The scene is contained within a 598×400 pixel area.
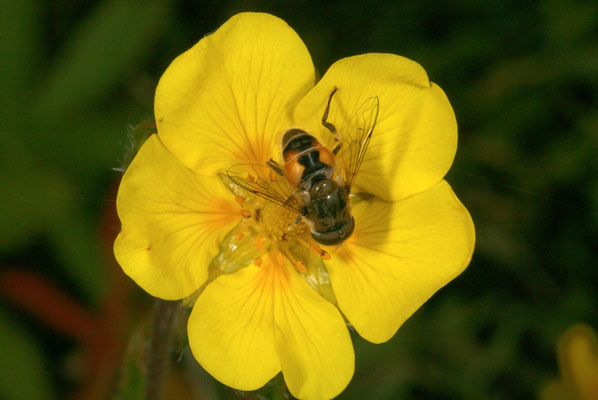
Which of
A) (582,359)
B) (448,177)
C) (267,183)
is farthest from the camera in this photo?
(448,177)

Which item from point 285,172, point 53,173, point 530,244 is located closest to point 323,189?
point 285,172

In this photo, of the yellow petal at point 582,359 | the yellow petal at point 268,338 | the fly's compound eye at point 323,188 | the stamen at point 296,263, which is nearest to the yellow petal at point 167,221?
the yellow petal at point 268,338

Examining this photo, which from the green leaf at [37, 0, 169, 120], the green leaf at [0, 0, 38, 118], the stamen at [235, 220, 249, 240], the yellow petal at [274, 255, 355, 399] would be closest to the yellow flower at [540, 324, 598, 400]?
the yellow petal at [274, 255, 355, 399]

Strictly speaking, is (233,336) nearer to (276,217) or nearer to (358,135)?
(276,217)

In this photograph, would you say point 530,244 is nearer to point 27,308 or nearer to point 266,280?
point 266,280

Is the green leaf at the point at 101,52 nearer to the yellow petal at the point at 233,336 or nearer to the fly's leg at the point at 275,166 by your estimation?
the fly's leg at the point at 275,166

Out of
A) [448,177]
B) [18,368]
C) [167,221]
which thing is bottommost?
[448,177]

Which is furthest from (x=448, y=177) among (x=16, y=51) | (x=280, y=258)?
(x=16, y=51)
